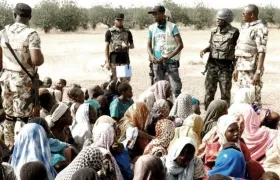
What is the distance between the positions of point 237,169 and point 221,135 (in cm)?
70

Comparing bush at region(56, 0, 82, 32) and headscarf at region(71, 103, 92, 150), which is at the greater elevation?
headscarf at region(71, 103, 92, 150)

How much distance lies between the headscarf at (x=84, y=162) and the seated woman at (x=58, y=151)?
0.80 meters

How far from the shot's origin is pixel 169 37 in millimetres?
9008

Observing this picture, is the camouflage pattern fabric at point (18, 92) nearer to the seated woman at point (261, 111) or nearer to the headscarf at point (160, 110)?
the headscarf at point (160, 110)

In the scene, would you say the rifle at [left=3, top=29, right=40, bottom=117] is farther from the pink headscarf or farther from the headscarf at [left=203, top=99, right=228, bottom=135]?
the pink headscarf

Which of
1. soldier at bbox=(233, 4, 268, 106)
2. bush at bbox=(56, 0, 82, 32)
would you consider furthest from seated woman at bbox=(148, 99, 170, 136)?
bush at bbox=(56, 0, 82, 32)

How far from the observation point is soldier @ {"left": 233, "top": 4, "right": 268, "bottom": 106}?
26.9 feet

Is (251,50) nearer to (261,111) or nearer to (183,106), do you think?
(261,111)

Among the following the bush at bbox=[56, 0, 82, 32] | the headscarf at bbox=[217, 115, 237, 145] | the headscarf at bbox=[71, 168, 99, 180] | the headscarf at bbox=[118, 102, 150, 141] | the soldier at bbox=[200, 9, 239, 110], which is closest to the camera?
the headscarf at bbox=[71, 168, 99, 180]

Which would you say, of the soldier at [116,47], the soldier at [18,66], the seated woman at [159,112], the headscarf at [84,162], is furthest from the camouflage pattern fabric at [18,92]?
the soldier at [116,47]

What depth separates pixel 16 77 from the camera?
5.80 meters

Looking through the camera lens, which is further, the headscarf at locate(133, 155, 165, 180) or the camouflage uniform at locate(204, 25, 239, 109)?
the camouflage uniform at locate(204, 25, 239, 109)

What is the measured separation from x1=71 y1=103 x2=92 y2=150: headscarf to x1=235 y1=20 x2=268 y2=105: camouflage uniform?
307 centimetres

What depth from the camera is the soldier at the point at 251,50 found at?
26.9ft
